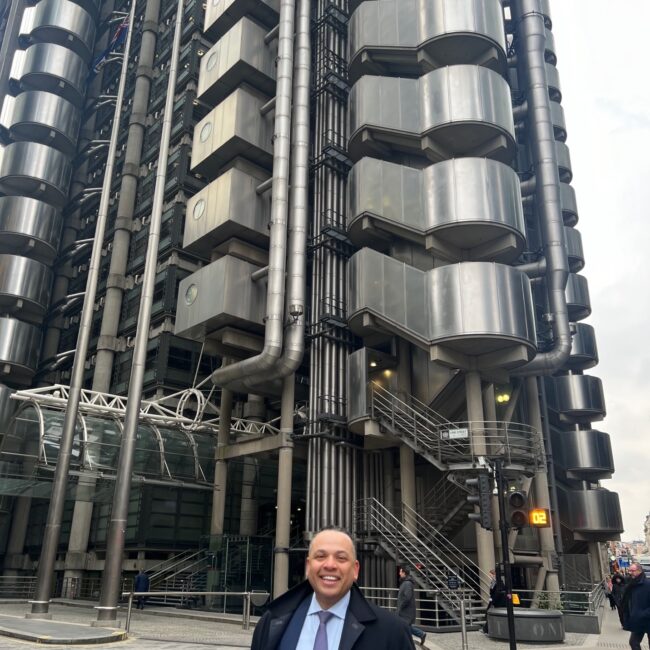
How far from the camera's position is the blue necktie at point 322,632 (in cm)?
276

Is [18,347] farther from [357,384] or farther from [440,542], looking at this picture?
[440,542]

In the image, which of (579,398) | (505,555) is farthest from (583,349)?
(505,555)

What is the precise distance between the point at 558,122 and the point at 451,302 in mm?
23513

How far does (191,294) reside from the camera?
33.2m

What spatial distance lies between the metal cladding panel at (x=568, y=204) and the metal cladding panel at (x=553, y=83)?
625 centimetres

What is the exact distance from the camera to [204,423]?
35.6m

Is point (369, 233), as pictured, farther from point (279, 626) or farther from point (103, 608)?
point (279, 626)

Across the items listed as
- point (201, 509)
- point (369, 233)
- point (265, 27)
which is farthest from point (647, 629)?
point (265, 27)

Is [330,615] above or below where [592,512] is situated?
below

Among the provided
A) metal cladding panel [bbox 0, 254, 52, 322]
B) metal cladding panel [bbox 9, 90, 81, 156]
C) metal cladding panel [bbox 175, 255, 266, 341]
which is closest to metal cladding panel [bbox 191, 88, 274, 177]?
metal cladding panel [bbox 175, 255, 266, 341]

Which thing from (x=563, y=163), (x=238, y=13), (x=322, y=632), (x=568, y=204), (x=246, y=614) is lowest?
(x=246, y=614)

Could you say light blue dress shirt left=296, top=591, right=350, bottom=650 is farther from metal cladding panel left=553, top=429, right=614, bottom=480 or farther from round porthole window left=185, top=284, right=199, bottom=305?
metal cladding panel left=553, top=429, right=614, bottom=480

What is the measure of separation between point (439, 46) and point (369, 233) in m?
9.89

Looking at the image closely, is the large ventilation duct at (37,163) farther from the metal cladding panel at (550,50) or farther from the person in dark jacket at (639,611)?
the person in dark jacket at (639,611)
